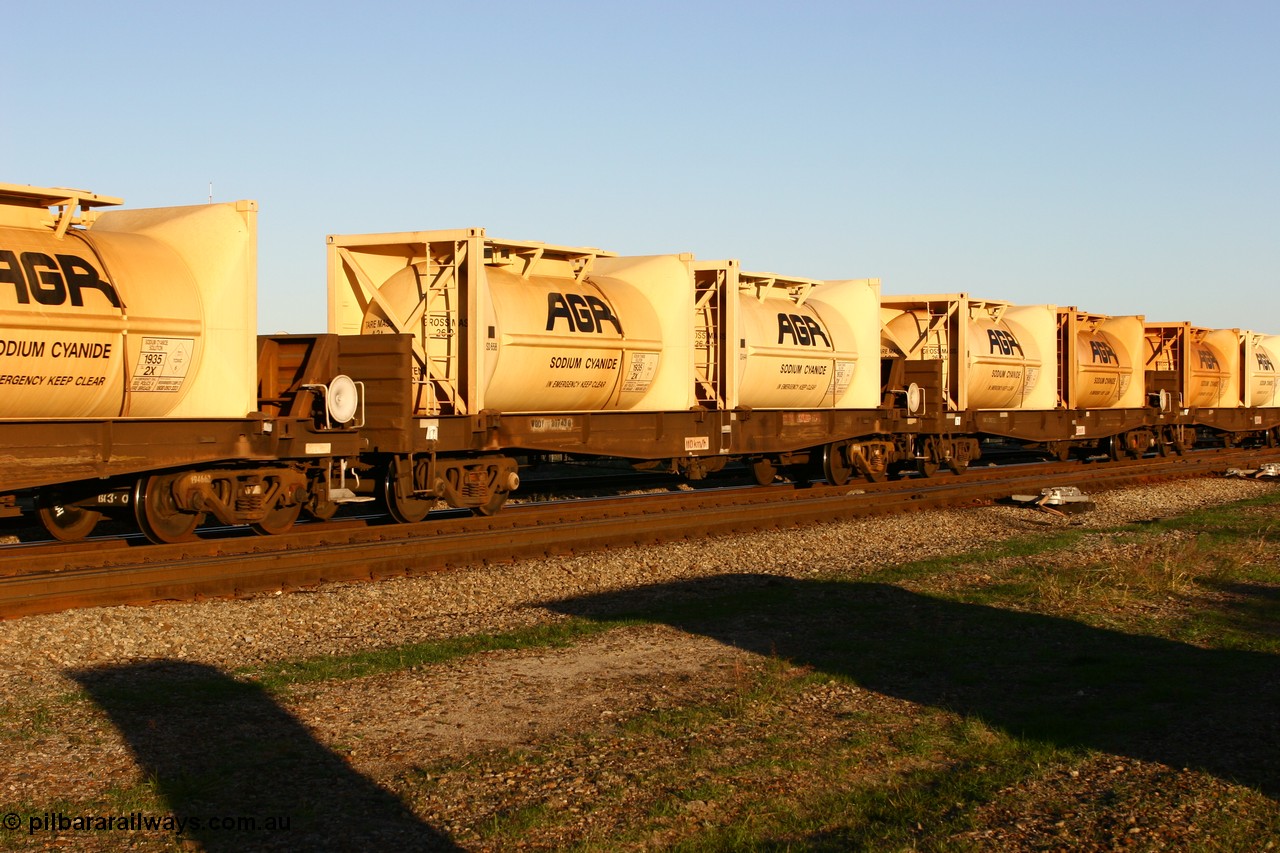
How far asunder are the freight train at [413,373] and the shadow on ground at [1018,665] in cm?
474

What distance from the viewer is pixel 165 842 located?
526cm

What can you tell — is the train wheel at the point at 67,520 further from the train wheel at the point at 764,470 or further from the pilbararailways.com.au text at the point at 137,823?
the train wheel at the point at 764,470

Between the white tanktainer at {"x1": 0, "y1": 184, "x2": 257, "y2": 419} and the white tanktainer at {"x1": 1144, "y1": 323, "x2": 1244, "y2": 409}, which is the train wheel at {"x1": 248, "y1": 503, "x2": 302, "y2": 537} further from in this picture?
the white tanktainer at {"x1": 1144, "y1": 323, "x2": 1244, "y2": 409}

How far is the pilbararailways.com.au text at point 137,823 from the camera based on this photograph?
17.7 ft

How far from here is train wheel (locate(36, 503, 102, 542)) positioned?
13894mm

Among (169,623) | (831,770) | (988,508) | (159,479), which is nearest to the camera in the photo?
(831,770)

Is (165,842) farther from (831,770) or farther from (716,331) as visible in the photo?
(716,331)

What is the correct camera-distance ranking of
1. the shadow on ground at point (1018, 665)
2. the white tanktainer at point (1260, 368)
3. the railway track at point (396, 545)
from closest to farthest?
the shadow on ground at point (1018, 665) → the railway track at point (396, 545) → the white tanktainer at point (1260, 368)

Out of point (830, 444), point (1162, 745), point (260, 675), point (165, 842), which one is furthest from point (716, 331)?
point (165, 842)

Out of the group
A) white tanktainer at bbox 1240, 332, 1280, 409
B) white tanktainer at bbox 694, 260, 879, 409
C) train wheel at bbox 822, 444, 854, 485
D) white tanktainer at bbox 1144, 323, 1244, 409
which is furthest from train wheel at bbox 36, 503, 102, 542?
white tanktainer at bbox 1240, 332, 1280, 409

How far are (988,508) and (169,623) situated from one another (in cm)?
1362

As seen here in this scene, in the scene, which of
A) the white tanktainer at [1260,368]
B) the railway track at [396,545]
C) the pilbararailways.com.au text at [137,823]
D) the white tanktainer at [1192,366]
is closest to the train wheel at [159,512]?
the railway track at [396,545]

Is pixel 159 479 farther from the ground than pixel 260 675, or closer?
farther from the ground

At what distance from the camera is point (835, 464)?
23.7 metres
